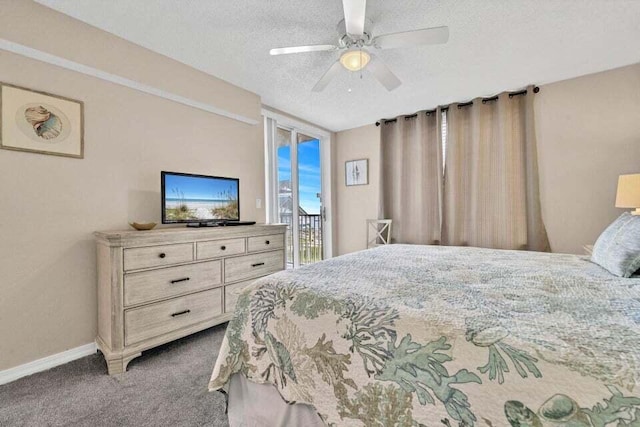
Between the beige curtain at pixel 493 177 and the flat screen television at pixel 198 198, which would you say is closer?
the flat screen television at pixel 198 198

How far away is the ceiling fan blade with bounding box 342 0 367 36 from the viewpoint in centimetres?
153

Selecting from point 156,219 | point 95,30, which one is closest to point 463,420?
point 156,219

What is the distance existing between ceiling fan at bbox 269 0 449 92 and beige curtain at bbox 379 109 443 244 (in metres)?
1.67

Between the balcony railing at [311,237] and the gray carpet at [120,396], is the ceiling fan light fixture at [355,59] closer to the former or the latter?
the gray carpet at [120,396]

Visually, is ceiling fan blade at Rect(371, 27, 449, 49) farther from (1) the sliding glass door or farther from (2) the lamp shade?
(1) the sliding glass door

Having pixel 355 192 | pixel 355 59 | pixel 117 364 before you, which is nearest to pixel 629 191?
pixel 355 59

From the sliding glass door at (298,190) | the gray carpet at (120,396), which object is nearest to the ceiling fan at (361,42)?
the sliding glass door at (298,190)

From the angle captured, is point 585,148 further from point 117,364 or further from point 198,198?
point 117,364

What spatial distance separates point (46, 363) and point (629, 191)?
4543 millimetres

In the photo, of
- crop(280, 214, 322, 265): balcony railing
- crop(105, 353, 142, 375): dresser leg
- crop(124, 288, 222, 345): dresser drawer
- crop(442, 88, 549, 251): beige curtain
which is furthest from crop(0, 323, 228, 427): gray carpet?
crop(442, 88, 549, 251): beige curtain

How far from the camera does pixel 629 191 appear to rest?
2.19m

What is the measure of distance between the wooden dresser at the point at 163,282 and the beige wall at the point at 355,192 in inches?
94.2

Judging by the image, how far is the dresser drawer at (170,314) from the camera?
187 centimetres

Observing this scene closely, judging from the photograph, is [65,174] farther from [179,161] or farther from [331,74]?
[331,74]
